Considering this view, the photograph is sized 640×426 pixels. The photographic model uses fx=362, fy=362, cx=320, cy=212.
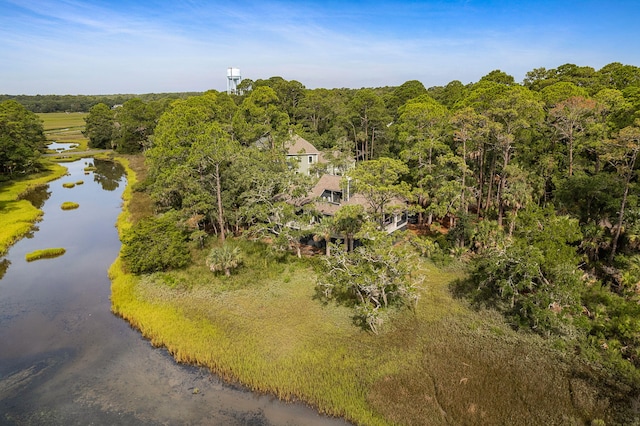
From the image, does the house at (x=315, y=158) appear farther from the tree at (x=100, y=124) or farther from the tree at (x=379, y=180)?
the tree at (x=100, y=124)

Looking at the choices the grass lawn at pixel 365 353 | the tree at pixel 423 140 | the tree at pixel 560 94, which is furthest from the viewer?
the tree at pixel 560 94

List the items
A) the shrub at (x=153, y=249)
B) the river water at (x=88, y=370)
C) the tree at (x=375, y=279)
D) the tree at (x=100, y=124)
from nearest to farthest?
the river water at (x=88, y=370) < the tree at (x=375, y=279) < the shrub at (x=153, y=249) < the tree at (x=100, y=124)

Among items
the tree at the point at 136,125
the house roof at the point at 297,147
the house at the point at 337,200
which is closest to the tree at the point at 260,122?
the house roof at the point at 297,147

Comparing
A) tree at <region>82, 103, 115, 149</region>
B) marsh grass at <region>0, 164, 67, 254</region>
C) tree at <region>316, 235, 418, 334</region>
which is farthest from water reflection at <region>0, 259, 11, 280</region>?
tree at <region>82, 103, 115, 149</region>

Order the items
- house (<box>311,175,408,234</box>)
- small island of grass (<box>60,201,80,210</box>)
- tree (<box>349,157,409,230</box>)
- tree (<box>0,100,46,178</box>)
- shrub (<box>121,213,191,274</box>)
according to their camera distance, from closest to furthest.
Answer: tree (<box>349,157,409,230</box>) → shrub (<box>121,213,191,274</box>) → house (<box>311,175,408,234</box>) → small island of grass (<box>60,201,80,210</box>) → tree (<box>0,100,46,178</box>)

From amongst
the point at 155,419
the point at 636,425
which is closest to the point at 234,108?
the point at 155,419

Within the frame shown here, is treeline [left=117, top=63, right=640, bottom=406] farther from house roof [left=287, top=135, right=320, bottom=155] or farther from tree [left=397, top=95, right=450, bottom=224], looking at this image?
house roof [left=287, top=135, right=320, bottom=155]

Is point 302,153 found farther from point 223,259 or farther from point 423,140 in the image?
point 223,259

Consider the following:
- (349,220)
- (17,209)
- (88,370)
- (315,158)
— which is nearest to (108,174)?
(17,209)
